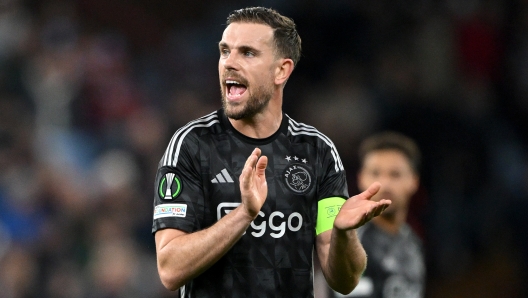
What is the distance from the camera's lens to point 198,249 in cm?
331

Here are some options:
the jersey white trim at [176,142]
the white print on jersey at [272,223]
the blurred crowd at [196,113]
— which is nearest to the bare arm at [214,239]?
the white print on jersey at [272,223]

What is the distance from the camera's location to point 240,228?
326 cm

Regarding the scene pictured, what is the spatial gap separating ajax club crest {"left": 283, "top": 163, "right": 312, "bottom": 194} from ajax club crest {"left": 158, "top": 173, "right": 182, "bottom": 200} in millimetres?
500

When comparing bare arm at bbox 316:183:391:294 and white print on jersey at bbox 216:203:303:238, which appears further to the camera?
white print on jersey at bbox 216:203:303:238

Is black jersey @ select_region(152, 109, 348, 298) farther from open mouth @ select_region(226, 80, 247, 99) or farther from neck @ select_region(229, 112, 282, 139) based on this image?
open mouth @ select_region(226, 80, 247, 99)

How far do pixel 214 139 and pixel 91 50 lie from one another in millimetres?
6007

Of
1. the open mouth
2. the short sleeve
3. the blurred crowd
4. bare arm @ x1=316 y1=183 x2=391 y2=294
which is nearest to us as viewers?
bare arm @ x1=316 y1=183 x2=391 y2=294

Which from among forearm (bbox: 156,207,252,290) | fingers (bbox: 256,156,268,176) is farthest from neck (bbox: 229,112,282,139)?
forearm (bbox: 156,207,252,290)

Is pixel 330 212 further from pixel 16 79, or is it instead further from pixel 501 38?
pixel 501 38

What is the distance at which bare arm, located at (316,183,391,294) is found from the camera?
338cm

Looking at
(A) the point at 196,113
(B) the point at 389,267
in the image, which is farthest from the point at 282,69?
(A) the point at 196,113

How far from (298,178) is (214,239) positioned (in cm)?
61

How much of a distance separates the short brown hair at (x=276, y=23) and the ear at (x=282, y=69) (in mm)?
25

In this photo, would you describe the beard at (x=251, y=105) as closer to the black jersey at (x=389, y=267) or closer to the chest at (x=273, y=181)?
the chest at (x=273, y=181)
